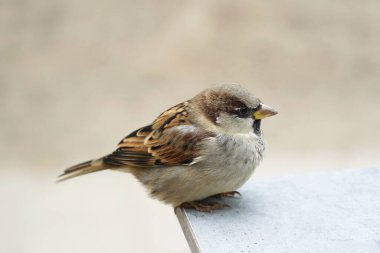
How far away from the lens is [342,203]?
248 cm

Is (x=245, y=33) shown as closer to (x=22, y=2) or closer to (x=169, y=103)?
(x=169, y=103)

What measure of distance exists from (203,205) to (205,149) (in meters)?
0.21

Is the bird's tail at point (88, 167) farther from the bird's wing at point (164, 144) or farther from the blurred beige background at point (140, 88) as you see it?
the blurred beige background at point (140, 88)

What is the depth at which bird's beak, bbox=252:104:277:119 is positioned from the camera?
Result: 8.32ft

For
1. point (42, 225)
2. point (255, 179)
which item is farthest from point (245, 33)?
point (255, 179)

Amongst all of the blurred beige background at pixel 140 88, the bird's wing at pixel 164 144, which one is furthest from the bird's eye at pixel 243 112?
the blurred beige background at pixel 140 88

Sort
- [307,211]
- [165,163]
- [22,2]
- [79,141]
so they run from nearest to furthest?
[307,211] < [165,163] < [79,141] < [22,2]

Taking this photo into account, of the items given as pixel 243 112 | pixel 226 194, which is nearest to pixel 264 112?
pixel 243 112

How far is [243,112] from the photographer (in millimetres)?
2572

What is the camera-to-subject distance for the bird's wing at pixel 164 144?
2.60 meters

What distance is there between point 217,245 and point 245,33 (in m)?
4.72

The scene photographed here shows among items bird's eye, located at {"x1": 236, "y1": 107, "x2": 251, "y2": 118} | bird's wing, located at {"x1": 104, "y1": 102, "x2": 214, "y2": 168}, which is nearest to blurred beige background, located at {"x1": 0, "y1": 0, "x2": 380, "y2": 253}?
bird's wing, located at {"x1": 104, "y1": 102, "x2": 214, "y2": 168}

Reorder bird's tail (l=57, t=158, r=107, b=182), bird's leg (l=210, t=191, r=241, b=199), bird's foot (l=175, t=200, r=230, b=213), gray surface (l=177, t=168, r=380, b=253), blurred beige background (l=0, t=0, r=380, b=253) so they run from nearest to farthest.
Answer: gray surface (l=177, t=168, r=380, b=253), bird's foot (l=175, t=200, r=230, b=213), bird's leg (l=210, t=191, r=241, b=199), bird's tail (l=57, t=158, r=107, b=182), blurred beige background (l=0, t=0, r=380, b=253)

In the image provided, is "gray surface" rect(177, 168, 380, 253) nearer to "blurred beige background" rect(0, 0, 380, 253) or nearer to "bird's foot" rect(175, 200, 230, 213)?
"bird's foot" rect(175, 200, 230, 213)
